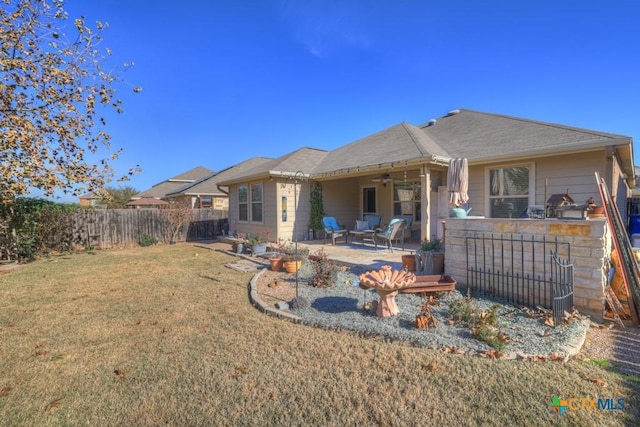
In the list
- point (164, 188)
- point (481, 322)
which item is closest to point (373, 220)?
point (481, 322)

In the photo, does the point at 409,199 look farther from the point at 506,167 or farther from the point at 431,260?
the point at 431,260

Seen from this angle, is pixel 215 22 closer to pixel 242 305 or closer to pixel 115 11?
pixel 115 11

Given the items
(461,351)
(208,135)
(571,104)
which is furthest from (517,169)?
(208,135)

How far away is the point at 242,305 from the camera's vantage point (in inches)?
189

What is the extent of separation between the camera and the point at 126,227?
44.2 feet

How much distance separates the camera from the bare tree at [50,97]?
16.4 feet

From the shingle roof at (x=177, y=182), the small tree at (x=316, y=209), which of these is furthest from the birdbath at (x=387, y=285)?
the shingle roof at (x=177, y=182)

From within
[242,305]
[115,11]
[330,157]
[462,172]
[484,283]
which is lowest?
[242,305]

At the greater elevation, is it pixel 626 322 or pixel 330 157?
pixel 330 157

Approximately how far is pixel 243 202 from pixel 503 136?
10.5 metres

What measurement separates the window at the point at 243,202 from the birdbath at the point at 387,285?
1006 cm

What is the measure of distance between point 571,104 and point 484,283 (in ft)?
43.9

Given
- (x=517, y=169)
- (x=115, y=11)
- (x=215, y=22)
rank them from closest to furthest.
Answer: (x=115, y=11), (x=517, y=169), (x=215, y=22)

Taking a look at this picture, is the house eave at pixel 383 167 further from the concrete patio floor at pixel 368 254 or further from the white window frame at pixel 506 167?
the concrete patio floor at pixel 368 254
